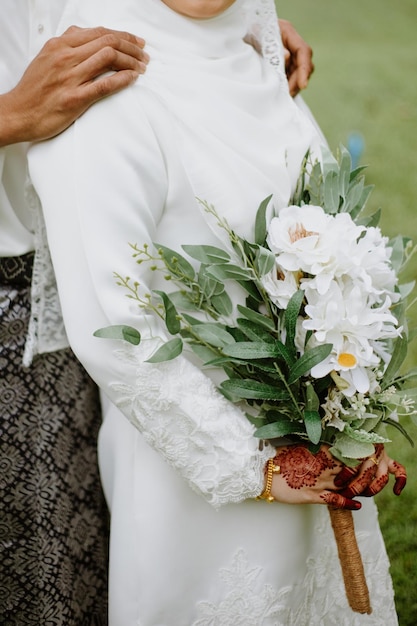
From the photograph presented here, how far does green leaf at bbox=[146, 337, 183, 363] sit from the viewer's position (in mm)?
1436

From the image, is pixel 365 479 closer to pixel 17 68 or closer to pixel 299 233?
pixel 299 233

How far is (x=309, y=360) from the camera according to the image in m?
1.45

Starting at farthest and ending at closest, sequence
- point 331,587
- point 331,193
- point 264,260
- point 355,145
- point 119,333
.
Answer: point 355,145 < point 331,587 < point 331,193 < point 264,260 < point 119,333

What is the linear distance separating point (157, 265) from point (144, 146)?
0.25 metres

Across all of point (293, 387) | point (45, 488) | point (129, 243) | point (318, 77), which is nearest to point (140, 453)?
point (45, 488)

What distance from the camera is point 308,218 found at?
4.99 feet

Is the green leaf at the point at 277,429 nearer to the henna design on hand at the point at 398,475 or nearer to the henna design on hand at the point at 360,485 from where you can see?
the henna design on hand at the point at 360,485

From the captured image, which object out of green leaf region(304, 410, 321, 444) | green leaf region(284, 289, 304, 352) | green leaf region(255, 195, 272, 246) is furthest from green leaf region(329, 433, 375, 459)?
green leaf region(255, 195, 272, 246)

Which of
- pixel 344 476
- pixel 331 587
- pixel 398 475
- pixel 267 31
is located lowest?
pixel 331 587

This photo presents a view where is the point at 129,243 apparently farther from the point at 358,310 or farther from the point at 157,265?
the point at 358,310

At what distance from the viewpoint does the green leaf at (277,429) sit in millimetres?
1515

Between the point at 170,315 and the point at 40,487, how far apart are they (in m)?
0.64

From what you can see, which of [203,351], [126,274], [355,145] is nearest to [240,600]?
[203,351]

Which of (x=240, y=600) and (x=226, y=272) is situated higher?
(x=226, y=272)
